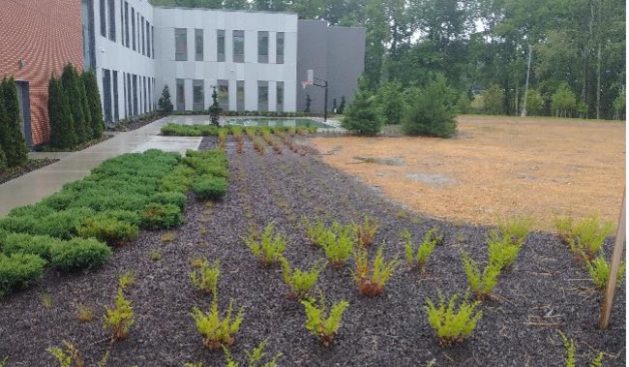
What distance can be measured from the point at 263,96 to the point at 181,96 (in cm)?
544

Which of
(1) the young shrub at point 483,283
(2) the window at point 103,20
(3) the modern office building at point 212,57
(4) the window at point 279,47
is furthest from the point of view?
(4) the window at point 279,47

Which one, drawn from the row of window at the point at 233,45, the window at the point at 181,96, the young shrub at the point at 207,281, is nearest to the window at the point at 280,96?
the row of window at the point at 233,45

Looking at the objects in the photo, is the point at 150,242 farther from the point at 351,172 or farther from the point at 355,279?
the point at 351,172

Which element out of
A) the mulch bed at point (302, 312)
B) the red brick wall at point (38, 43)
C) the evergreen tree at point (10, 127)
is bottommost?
the mulch bed at point (302, 312)

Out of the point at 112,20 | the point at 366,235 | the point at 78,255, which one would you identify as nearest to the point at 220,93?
the point at 112,20

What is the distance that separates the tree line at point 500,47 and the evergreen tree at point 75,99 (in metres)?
30.2

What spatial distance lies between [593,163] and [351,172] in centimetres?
679

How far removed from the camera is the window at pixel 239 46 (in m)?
37.2

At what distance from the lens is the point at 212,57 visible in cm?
3706

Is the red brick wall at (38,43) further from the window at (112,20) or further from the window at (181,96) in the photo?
the window at (181,96)

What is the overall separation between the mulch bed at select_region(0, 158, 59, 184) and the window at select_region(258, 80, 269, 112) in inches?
1045

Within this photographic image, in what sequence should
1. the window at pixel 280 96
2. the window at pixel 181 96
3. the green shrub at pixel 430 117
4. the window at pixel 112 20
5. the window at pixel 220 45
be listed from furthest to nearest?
the window at pixel 280 96, the window at pixel 181 96, the window at pixel 220 45, the window at pixel 112 20, the green shrub at pixel 430 117

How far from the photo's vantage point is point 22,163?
36.8ft

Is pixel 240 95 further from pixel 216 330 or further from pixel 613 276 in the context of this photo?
pixel 613 276
